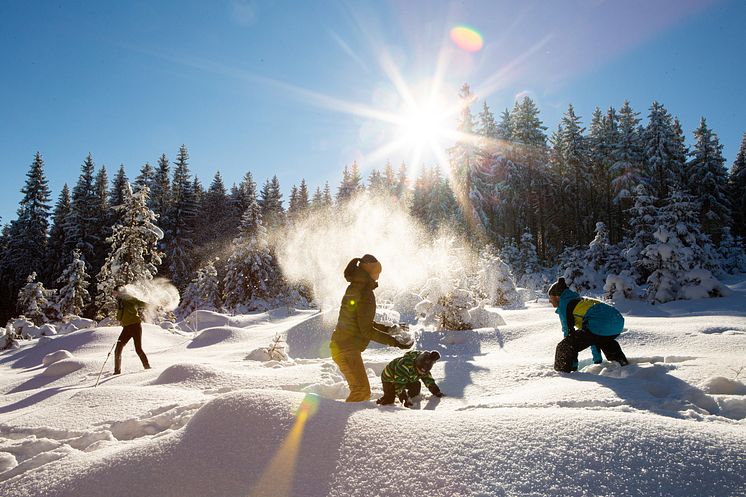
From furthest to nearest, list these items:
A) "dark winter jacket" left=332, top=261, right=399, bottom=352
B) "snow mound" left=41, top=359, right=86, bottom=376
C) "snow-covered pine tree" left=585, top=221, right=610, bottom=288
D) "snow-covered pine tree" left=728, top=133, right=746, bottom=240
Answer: "snow-covered pine tree" left=728, top=133, right=746, bottom=240 < "snow-covered pine tree" left=585, top=221, right=610, bottom=288 < "snow mound" left=41, top=359, right=86, bottom=376 < "dark winter jacket" left=332, top=261, right=399, bottom=352

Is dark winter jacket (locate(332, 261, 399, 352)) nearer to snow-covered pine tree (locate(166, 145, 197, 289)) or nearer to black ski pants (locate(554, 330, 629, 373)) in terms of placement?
black ski pants (locate(554, 330, 629, 373))

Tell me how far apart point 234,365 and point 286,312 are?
39.2 feet

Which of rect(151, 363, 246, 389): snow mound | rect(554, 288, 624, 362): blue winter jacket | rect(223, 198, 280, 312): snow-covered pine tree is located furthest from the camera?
rect(223, 198, 280, 312): snow-covered pine tree

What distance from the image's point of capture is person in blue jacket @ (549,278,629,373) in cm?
485

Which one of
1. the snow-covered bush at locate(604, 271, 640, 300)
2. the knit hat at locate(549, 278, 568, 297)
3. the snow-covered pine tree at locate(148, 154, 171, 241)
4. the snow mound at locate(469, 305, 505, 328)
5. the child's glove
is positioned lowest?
the child's glove

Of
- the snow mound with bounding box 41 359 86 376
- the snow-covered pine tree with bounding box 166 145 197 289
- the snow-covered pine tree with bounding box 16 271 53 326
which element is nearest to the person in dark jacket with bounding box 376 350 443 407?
the snow mound with bounding box 41 359 86 376

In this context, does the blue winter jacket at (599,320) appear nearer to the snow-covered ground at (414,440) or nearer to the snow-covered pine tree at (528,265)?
the snow-covered ground at (414,440)

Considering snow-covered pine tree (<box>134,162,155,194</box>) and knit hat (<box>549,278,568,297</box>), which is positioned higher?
snow-covered pine tree (<box>134,162,155,194</box>)

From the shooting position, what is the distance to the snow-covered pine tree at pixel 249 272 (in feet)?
107

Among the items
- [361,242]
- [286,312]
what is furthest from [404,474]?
[361,242]

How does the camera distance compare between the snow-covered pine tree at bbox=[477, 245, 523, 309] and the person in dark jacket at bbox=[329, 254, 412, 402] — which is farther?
the snow-covered pine tree at bbox=[477, 245, 523, 309]

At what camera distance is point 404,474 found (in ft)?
6.59

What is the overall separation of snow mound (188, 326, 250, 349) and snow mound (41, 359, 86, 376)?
2.98 metres

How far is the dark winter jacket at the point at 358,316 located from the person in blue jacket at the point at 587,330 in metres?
2.53
